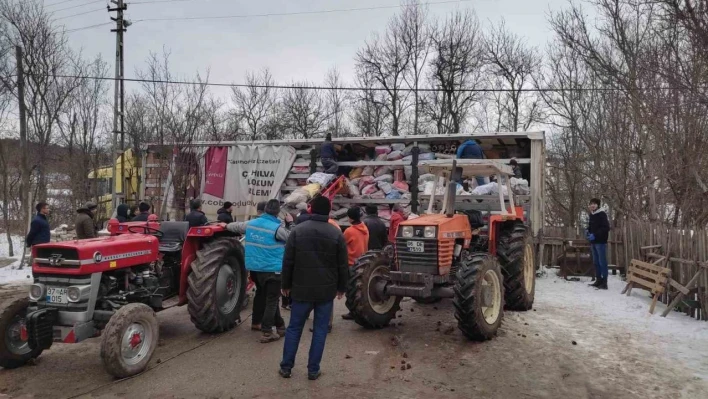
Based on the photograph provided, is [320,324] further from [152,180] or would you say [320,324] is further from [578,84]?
[578,84]

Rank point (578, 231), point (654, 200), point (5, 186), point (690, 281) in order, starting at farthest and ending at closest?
point (578, 231)
point (5, 186)
point (654, 200)
point (690, 281)

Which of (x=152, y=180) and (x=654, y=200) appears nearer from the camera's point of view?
(x=654, y=200)

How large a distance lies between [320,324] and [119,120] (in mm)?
13202

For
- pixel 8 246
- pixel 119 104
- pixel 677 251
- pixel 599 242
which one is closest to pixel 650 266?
pixel 677 251

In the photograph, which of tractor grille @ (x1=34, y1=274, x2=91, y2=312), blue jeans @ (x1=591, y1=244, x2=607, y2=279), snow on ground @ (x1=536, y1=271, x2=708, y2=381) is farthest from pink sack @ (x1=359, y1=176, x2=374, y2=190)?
tractor grille @ (x1=34, y1=274, x2=91, y2=312)

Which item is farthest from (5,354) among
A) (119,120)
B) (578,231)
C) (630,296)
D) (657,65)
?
(578,231)

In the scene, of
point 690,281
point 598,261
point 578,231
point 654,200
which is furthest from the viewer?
point 578,231

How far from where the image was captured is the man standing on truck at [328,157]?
1166 centimetres

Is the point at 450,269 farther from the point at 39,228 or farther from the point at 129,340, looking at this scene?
the point at 39,228

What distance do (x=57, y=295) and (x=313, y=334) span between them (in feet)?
8.31

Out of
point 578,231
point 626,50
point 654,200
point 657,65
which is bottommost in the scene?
point 578,231

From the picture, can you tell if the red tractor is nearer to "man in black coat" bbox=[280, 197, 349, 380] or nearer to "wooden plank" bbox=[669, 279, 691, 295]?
"man in black coat" bbox=[280, 197, 349, 380]

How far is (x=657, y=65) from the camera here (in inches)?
248

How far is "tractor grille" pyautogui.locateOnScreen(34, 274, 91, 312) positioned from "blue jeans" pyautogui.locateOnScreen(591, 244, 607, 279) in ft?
28.8
